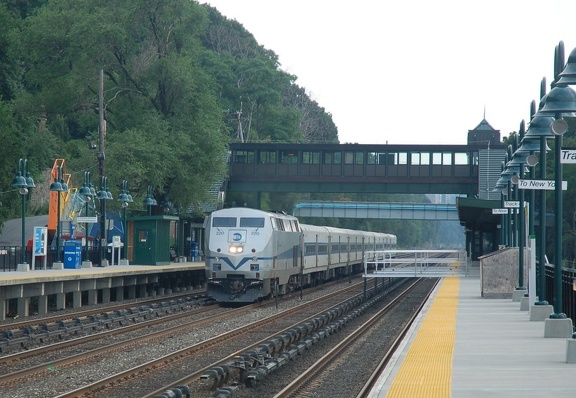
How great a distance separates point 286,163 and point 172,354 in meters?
54.5

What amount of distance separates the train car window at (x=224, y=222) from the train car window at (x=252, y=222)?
295mm

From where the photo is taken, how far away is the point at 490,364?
15.1 meters

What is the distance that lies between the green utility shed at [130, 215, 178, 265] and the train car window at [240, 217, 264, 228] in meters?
7.87

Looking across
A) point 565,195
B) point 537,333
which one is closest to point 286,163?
point 565,195

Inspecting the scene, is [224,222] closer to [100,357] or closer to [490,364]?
[100,357]

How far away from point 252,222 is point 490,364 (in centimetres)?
1862

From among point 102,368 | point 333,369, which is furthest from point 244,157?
point 102,368

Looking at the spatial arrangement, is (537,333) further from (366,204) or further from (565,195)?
(366,204)

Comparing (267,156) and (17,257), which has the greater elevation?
(267,156)

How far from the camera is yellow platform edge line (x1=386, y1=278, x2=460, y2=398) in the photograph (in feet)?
40.7

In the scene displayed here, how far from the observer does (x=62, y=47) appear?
5734 centimetres

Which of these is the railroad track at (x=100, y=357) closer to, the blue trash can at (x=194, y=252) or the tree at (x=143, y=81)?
the tree at (x=143, y=81)

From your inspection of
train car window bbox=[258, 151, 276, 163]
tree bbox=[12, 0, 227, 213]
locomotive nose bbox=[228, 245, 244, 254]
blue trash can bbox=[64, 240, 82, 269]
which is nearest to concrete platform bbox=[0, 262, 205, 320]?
blue trash can bbox=[64, 240, 82, 269]

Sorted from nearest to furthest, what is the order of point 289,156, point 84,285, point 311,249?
point 84,285, point 311,249, point 289,156
